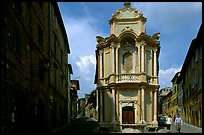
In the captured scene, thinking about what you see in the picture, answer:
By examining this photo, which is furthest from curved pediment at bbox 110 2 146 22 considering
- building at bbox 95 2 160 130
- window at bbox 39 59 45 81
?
window at bbox 39 59 45 81

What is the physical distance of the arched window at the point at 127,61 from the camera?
3431 cm

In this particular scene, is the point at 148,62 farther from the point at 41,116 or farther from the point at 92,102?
the point at 92,102

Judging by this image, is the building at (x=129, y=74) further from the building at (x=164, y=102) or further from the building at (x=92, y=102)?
the building at (x=164, y=102)

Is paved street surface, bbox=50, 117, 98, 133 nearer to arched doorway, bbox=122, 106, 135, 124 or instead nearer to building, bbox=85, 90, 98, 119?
arched doorway, bbox=122, 106, 135, 124

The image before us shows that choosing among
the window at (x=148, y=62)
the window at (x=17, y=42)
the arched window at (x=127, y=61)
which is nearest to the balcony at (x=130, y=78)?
the window at (x=148, y=62)

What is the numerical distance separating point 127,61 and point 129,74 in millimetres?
1729

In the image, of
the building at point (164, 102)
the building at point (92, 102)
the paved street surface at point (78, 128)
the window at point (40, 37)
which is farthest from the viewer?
the building at point (164, 102)

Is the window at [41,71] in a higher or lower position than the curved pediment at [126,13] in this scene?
lower

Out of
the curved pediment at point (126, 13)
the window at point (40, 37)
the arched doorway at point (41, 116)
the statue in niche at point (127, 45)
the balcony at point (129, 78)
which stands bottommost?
the arched doorway at point (41, 116)

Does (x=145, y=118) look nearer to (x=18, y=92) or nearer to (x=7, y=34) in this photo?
(x=18, y=92)

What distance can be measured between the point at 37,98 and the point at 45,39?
5345mm

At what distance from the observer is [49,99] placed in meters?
25.6

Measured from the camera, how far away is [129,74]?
1316 inches

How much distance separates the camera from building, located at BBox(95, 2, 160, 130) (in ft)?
109
